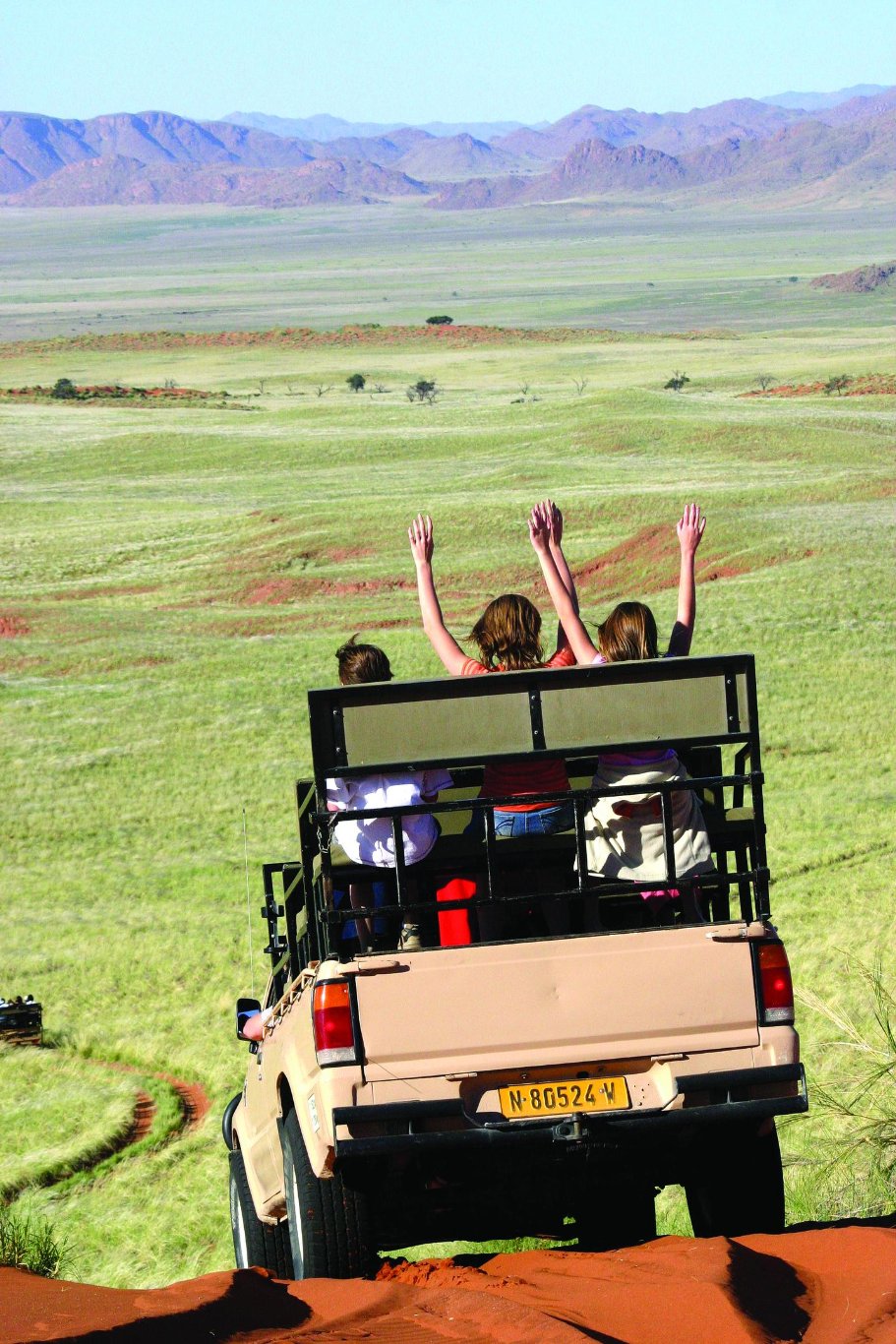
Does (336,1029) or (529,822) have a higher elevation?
(529,822)

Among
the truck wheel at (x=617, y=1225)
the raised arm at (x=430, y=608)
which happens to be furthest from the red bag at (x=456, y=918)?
the truck wheel at (x=617, y=1225)

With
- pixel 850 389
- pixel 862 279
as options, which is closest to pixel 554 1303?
pixel 850 389

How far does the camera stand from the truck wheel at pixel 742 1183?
6.04 m

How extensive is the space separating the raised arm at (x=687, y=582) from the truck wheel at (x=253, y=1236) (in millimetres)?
2643

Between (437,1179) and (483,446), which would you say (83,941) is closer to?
(437,1179)

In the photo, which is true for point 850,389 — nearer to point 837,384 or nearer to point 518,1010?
point 837,384

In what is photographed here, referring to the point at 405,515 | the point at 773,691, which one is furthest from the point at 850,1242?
the point at 405,515

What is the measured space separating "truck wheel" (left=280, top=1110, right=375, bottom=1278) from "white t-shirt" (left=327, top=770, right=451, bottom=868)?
981 mm

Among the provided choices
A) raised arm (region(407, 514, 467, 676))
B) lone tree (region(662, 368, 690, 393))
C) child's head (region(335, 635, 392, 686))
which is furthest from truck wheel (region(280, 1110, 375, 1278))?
lone tree (region(662, 368, 690, 393))

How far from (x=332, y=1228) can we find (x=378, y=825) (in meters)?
1.29

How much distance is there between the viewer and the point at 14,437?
74312 mm

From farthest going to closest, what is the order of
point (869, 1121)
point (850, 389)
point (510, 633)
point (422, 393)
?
point (422, 393) < point (850, 389) < point (869, 1121) < point (510, 633)

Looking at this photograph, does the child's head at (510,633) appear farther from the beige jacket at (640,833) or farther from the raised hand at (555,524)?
the raised hand at (555,524)

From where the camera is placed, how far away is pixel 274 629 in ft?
130
